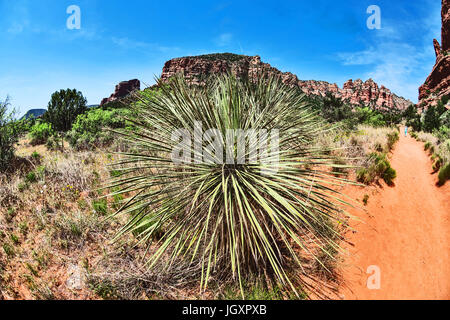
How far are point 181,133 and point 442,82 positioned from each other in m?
76.6

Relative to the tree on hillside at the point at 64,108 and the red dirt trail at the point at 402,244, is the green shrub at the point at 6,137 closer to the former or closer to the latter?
the red dirt trail at the point at 402,244

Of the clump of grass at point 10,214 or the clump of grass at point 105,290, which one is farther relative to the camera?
the clump of grass at point 10,214

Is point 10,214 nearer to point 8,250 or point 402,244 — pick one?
point 8,250

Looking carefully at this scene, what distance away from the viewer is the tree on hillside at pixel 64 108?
1736 cm

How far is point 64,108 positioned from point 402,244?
25.0 m

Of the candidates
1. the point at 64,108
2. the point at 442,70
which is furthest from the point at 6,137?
the point at 442,70

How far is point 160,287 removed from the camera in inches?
87.3

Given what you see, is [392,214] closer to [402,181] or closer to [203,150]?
[402,181]

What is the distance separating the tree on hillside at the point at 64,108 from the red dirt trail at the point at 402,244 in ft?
70.5

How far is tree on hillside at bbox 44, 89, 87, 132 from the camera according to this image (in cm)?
1736

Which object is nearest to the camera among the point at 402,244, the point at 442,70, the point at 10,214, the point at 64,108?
the point at 10,214

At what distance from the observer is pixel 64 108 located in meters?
18.6

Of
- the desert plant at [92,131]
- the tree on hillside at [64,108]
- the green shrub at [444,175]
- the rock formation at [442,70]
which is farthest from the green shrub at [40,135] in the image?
the rock formation at [442,70]
